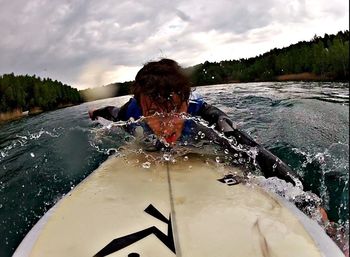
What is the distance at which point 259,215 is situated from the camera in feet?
7.11

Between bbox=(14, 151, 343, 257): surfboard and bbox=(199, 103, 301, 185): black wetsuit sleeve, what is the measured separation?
0.37 m

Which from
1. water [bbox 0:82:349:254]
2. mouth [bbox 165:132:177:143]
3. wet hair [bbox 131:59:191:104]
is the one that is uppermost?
wet hair [bbox 131:59:191:104]

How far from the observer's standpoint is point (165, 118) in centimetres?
349

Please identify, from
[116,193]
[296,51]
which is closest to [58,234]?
[116,193]

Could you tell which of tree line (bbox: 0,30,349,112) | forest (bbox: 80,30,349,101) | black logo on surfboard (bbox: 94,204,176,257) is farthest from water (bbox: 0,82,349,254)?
forest (bbox: 80,30,349,101)

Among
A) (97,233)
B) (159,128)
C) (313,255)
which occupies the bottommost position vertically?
(313,255)

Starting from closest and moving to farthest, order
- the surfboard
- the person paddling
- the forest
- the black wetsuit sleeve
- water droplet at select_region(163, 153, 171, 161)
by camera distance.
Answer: the surfboard, the black wetsuit sleeve, water droplet at select_region(163, 153, 171, 161), the person paddling, the forest

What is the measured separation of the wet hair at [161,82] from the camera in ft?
11.4

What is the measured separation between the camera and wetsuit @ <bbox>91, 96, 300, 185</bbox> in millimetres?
2975

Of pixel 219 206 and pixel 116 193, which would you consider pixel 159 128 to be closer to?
pixel 116 193

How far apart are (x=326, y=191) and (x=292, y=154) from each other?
36.9 inches

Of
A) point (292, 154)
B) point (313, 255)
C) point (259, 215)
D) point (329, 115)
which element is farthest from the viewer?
point (329, 115)

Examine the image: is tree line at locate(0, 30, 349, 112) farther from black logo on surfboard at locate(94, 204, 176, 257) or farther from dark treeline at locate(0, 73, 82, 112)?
black logo on surfboard at locate(94, 204, 176, 257)

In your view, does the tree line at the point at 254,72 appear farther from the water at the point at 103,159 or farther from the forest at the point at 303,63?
the water at the point at 103,159
